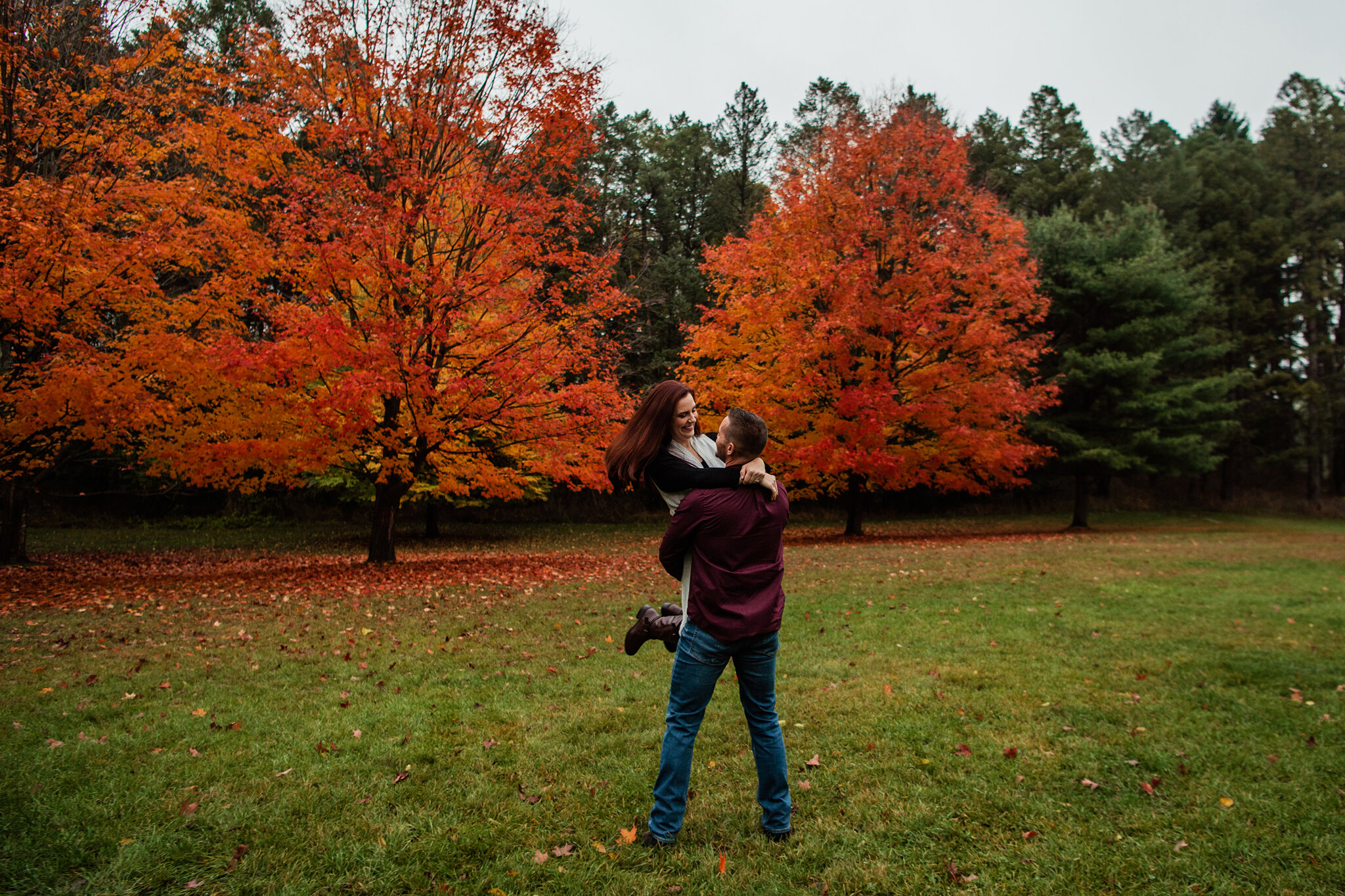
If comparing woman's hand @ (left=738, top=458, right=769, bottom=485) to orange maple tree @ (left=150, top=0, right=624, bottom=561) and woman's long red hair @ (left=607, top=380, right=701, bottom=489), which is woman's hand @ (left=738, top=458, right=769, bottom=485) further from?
orange maple tree @ (left=150, top=0, right=624, bottom=561)

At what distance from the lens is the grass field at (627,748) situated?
3.21 metres

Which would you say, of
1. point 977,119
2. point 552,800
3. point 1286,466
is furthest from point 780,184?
point 1286,466

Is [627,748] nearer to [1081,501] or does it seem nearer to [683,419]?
[683,419]

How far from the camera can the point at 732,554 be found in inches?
126

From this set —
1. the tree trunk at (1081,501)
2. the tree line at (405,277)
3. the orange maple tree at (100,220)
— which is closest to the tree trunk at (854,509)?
the tree line at (405,277)

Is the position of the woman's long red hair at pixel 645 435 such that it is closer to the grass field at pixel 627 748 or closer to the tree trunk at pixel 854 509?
the grass field at pixel 627 748

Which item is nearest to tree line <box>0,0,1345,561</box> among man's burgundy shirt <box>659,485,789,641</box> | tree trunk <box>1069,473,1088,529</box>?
tree trunk <box>1069,473,1088,529</box>

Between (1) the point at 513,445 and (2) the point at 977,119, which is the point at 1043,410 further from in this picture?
(2) the point at 977,119

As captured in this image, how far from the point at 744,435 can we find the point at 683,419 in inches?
11.9

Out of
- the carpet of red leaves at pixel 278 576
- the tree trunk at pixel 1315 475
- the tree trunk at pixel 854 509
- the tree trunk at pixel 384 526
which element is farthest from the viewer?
the tree trunk at pixel 1315 475

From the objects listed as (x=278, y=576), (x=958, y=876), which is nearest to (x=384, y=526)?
(x=278, y=576)

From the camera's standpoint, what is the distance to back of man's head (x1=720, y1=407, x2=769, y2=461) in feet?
10.6

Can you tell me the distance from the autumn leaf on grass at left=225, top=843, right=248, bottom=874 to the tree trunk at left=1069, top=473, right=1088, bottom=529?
25.2 meters

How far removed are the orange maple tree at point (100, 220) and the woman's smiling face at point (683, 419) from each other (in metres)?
8.85
